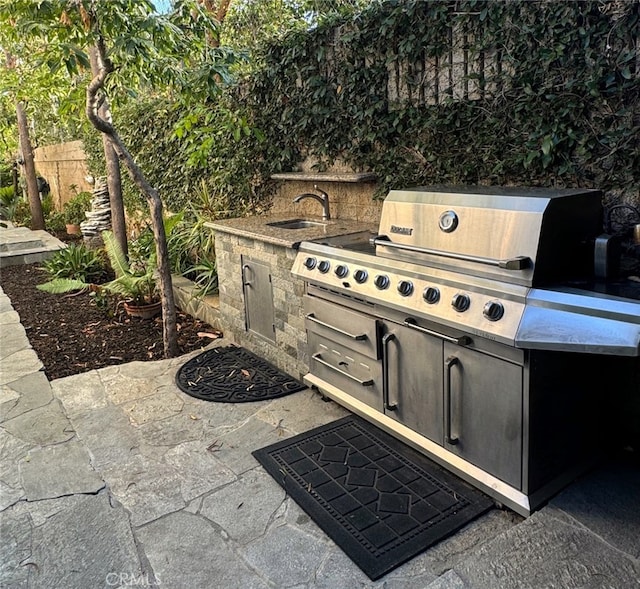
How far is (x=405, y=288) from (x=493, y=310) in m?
0.50

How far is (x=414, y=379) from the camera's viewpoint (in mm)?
Answer: 2604

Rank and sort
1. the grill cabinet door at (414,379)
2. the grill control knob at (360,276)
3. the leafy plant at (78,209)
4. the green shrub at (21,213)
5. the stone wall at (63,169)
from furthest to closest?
1. the green shrub at (21,213)
2. the stone wall at (63,169)
3. the leafy plant at (78,209)
4. the grill control knob at (360,276)
5. the grill cabinet door at (414,379)

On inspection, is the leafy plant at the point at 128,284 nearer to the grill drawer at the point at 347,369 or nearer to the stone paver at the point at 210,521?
the stone paver at the point at 210,521

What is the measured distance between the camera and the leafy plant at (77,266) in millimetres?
6508

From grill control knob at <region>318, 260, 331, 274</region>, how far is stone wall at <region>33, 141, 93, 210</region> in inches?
323

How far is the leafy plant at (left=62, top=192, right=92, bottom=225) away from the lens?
33.9ft

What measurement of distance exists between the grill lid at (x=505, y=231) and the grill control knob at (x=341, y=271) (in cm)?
35

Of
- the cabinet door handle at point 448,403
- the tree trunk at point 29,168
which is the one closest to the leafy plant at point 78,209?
the tree trunk at point 29,168

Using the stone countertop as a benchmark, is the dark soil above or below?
below

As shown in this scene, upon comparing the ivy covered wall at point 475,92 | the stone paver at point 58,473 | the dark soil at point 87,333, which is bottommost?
the stone paver at point 58,473

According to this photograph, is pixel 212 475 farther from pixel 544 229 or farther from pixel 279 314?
pixel 544 229

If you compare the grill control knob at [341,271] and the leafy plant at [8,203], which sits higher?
the leafy plant at [8,203]

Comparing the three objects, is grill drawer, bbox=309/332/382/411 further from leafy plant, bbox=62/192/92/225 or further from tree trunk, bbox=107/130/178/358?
leafy plant, bbox=62/192/92/225

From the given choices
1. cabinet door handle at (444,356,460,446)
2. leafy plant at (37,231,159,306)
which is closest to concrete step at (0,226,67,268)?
leafy plant at (37,231,159,306)
